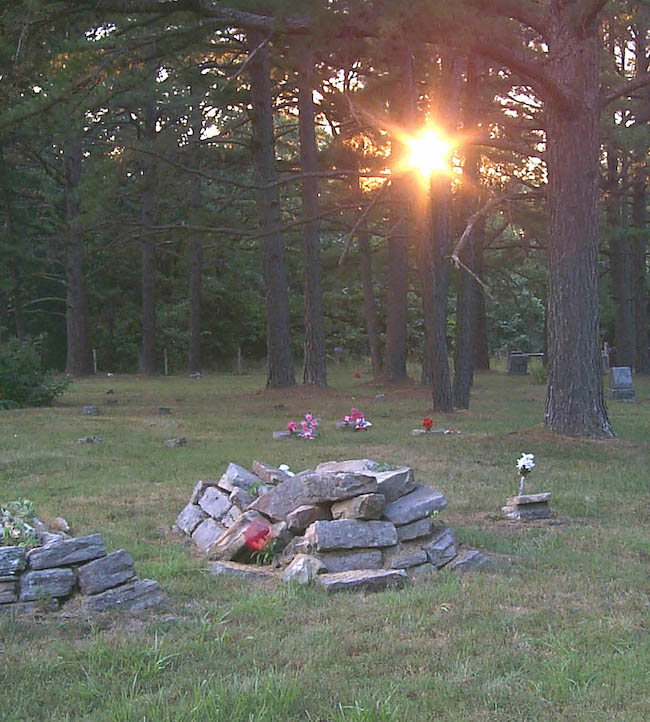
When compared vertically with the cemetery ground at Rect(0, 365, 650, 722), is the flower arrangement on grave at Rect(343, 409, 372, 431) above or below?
above

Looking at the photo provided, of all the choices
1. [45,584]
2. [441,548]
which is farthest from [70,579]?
[441,548]

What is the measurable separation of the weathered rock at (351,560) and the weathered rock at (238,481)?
5.07 feet

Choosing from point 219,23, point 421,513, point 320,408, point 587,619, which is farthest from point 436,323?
point 587,619

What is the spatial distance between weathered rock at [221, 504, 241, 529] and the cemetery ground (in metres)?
0.42

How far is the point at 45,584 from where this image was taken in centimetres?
484

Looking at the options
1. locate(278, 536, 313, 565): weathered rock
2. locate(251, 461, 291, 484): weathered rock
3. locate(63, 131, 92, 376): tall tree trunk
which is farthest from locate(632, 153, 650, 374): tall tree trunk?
locate(278, 536, 313, 565): weathered rock

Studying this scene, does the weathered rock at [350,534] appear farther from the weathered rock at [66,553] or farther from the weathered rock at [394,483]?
the weathered rock at [66,553]

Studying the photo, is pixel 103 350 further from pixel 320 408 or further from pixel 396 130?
pixel 396 130

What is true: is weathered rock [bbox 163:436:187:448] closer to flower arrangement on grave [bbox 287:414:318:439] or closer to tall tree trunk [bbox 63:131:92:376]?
flower arrangement on grave [bbox 287:414:318:439]

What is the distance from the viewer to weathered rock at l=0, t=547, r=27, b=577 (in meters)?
4.85

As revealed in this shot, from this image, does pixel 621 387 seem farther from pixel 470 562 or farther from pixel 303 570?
pixel 303 570

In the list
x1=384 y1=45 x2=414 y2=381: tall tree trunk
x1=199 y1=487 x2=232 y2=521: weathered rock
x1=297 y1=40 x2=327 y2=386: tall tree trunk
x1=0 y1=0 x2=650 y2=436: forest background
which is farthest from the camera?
x1=384 y1=45 x2=414 y2=381: tall tree trunk

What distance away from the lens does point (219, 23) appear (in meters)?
10.6

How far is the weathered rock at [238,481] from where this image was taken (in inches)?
277
